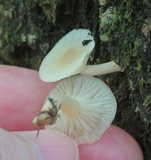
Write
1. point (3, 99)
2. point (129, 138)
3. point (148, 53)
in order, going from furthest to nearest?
point (3, 99) < point (129, 138) < point (148, 53)

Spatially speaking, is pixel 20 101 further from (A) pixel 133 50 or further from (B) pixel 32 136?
(A) pixel 133 50

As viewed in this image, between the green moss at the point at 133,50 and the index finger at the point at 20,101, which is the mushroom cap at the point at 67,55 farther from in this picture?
the index finger at the point at 20,101

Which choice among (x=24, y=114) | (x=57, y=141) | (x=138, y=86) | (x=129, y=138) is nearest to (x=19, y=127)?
(x=24, y=114)

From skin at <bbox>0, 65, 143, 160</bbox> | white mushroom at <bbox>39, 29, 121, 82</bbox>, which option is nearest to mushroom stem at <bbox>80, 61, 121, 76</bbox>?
white mushroom at <bbox>39, 29, 121, 82</bbox>

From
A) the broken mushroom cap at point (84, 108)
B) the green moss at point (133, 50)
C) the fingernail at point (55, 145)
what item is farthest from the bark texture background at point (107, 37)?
the fingernail at point (55, 145)

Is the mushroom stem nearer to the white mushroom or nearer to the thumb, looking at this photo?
the white mushroom

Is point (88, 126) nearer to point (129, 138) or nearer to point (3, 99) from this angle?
point (129, 138)

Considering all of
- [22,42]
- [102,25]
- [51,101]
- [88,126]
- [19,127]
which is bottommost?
[19,127]
